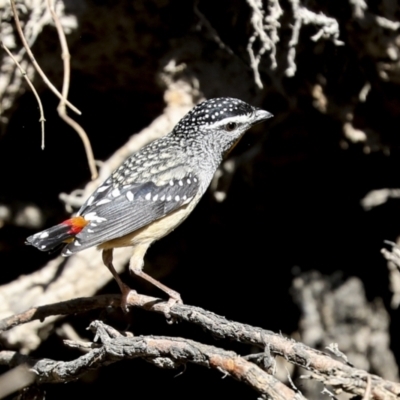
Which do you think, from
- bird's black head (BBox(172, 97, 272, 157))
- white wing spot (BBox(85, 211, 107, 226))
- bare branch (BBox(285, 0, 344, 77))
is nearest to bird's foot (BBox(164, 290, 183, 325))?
white wing spot (BBox(85, 211, 107, 226))

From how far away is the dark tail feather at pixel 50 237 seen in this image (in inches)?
128

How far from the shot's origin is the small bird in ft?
11.5

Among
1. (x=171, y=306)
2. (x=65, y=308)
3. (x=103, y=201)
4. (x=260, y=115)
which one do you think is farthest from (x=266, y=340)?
(x=260, y=115)

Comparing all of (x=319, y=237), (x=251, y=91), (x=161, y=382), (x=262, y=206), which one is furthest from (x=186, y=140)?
(x=161, y=382)

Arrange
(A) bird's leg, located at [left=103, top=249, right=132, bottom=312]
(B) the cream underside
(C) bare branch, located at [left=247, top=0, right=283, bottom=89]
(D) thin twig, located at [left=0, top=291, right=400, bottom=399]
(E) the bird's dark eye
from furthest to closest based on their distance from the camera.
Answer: (C) bare branch, located at [left=247, top=0, right=283, bottom=89]
(E) the bird's dark eye
(B) the cream underside
(A) bird's leg, located at [left=103, top=249, right=132, bottom=312]
(D) thin twig, located at [left=0, top=291, right=400, bottom=399]

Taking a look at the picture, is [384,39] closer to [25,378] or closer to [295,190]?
[295,190]

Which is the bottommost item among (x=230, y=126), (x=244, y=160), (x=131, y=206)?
(x=244, y=160)

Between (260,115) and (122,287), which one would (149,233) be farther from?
(260,115)

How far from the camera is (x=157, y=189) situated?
3785 mm

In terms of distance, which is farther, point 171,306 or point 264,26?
point 264,26

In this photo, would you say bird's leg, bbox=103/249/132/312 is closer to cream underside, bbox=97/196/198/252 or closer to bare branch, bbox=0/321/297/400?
cream underside, bbox=97/196/198/252

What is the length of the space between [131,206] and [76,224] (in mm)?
330

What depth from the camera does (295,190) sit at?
527cm

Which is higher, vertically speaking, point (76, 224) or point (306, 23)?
point (306, 23)
